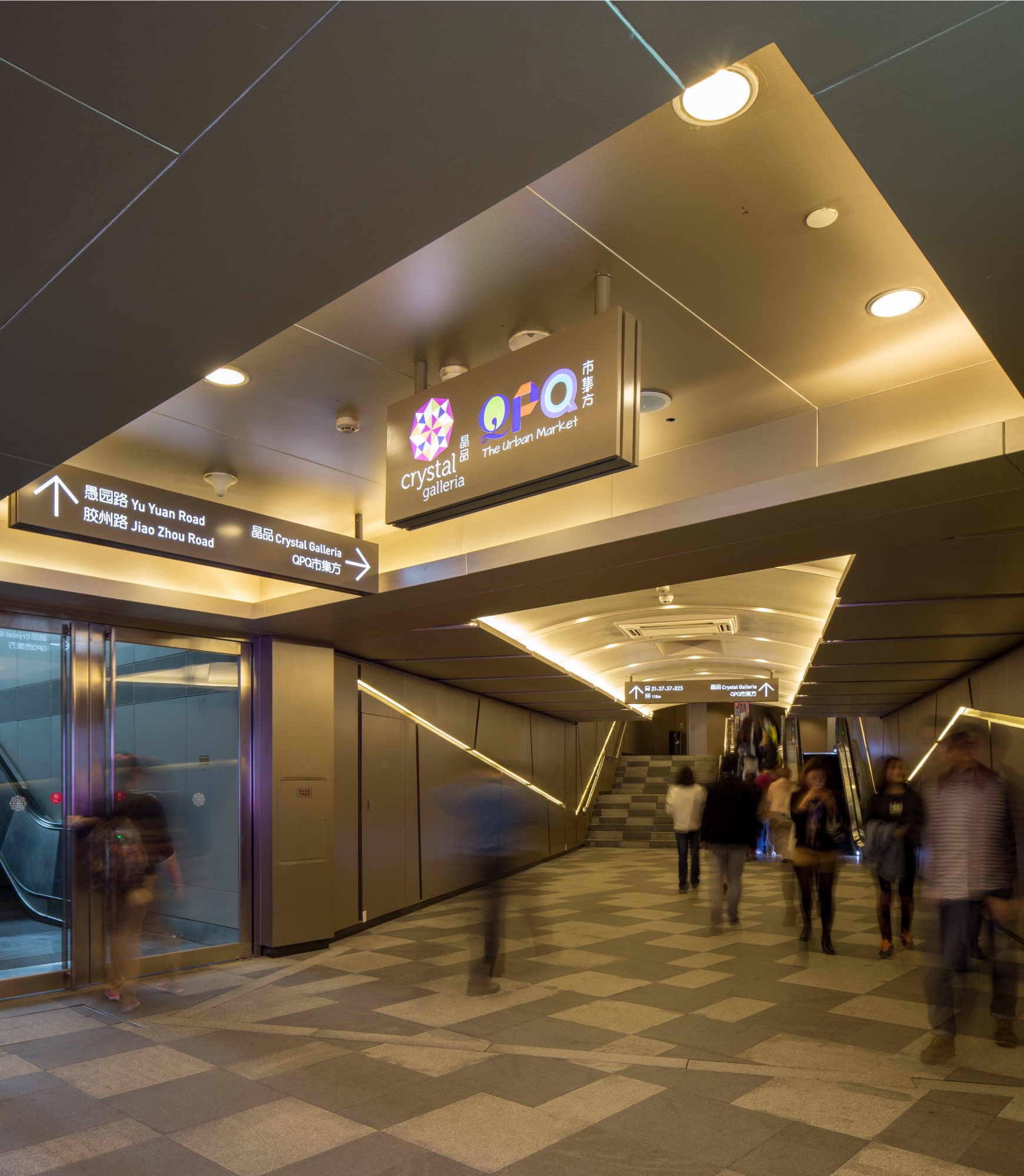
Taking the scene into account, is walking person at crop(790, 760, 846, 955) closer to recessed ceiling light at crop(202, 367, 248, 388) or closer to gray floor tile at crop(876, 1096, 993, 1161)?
gray floor tile at crop(876, 1096, 993, 1161)

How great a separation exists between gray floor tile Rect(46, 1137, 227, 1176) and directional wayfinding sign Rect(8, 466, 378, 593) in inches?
114

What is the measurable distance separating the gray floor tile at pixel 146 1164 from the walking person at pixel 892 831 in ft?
16.5

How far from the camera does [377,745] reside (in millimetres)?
10039

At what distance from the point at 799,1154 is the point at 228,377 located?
14.6 ft

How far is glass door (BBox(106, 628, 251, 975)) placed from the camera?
7.54 m

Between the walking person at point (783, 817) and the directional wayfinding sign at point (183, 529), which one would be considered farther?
the walking person at point (783, 817)

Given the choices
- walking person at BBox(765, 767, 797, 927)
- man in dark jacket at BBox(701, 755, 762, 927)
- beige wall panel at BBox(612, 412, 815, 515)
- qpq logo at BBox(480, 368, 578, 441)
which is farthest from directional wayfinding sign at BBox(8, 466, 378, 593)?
walking person at BBox(765, 767, 797, 927)

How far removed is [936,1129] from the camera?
3.83 metres

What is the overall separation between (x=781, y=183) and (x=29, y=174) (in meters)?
2.39

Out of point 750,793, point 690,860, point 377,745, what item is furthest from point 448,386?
point 690,860

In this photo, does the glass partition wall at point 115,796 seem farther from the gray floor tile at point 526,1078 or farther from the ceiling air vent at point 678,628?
the ceiling air vent at point 678,628

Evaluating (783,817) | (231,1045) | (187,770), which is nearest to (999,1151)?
(231,1045)

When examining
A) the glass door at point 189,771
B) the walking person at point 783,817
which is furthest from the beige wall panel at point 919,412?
the glass door at point 189,771

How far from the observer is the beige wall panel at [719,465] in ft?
16.3
